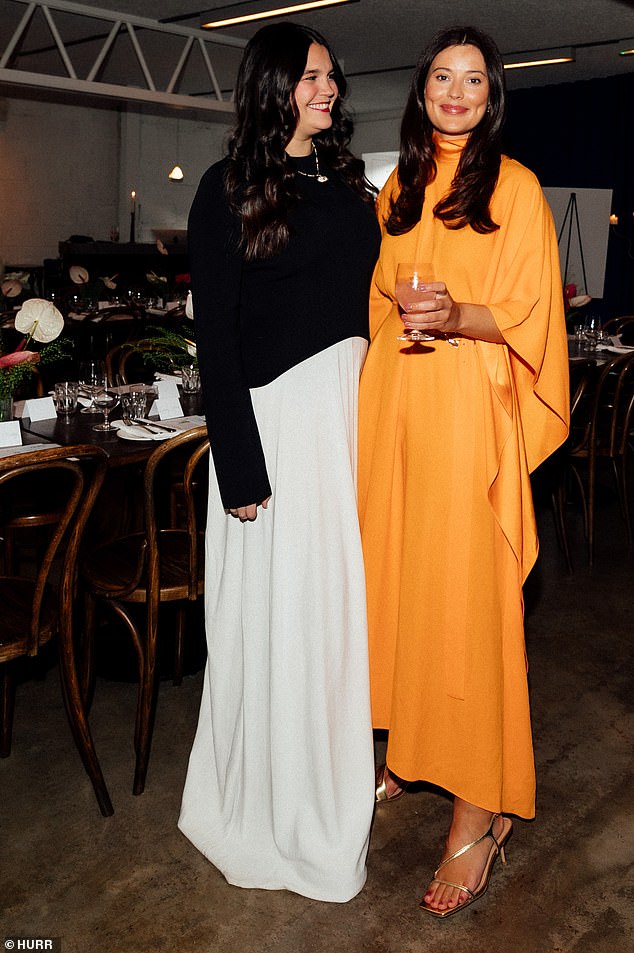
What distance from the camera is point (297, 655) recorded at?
1979 millimetres

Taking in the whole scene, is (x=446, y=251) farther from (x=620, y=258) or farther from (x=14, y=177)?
(x=14, y=177)

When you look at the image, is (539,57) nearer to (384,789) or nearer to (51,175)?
(51,175)

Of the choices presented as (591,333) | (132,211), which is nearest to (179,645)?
(591,333)

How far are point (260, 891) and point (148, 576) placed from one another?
81 centimetres

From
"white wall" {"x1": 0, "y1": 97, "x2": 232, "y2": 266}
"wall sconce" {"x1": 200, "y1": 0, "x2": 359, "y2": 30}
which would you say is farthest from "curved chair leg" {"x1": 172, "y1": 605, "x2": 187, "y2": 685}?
"white wall" {"x1": 0, "y1": 97, "x2": 232, "y2": 266}

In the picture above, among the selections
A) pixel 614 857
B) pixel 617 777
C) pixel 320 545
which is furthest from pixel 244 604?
pixel 617 777

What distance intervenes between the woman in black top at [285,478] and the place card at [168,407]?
1.01 metres

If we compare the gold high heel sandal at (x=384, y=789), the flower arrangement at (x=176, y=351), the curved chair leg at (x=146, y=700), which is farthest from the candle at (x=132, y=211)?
the gold high heel sandal at (x=384, y=789)

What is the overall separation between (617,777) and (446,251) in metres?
1.56

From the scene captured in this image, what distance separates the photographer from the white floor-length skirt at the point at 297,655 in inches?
75.3

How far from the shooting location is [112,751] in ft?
8.66

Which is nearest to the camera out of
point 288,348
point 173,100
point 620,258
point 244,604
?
point 288,348

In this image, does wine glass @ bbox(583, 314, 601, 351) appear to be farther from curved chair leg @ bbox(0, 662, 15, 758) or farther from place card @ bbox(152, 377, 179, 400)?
curved chair leg @ bbox(0, 662, 15, 758)

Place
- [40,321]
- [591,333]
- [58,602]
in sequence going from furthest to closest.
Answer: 1. [591,333]
2. [40,321]
3. [58,602]
